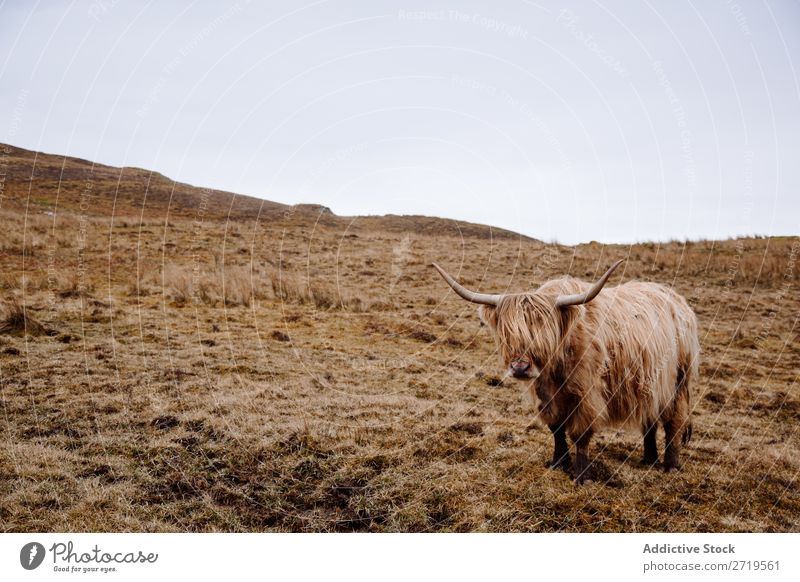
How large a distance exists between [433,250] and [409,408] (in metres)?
18.0

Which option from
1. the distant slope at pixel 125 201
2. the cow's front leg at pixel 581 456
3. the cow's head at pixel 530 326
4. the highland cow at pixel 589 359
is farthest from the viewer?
the distant slope at pixel 125 201

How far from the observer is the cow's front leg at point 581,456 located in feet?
14.9

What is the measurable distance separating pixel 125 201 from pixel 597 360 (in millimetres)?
44685

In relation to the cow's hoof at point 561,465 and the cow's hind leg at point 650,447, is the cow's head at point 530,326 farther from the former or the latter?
the cow's hind leg at point 650,447

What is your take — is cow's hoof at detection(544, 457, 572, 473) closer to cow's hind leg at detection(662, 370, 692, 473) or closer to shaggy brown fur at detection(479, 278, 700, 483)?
shaggy brown fur at detection(479, 278, 700, 483)

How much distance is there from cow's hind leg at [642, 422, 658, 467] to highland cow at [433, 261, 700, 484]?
1 cm

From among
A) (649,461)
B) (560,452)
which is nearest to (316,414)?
(560,452)

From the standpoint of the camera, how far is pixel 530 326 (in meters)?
4.32

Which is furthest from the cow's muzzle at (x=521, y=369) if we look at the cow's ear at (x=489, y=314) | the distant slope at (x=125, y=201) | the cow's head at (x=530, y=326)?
the distant slope at (x=125, y=201)

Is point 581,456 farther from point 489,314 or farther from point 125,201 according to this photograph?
point 125,201

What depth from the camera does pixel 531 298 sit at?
4.47 metres

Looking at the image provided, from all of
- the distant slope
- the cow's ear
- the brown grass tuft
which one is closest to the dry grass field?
the brown grass tuft

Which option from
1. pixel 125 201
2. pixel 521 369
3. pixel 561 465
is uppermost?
pixel 125 201
